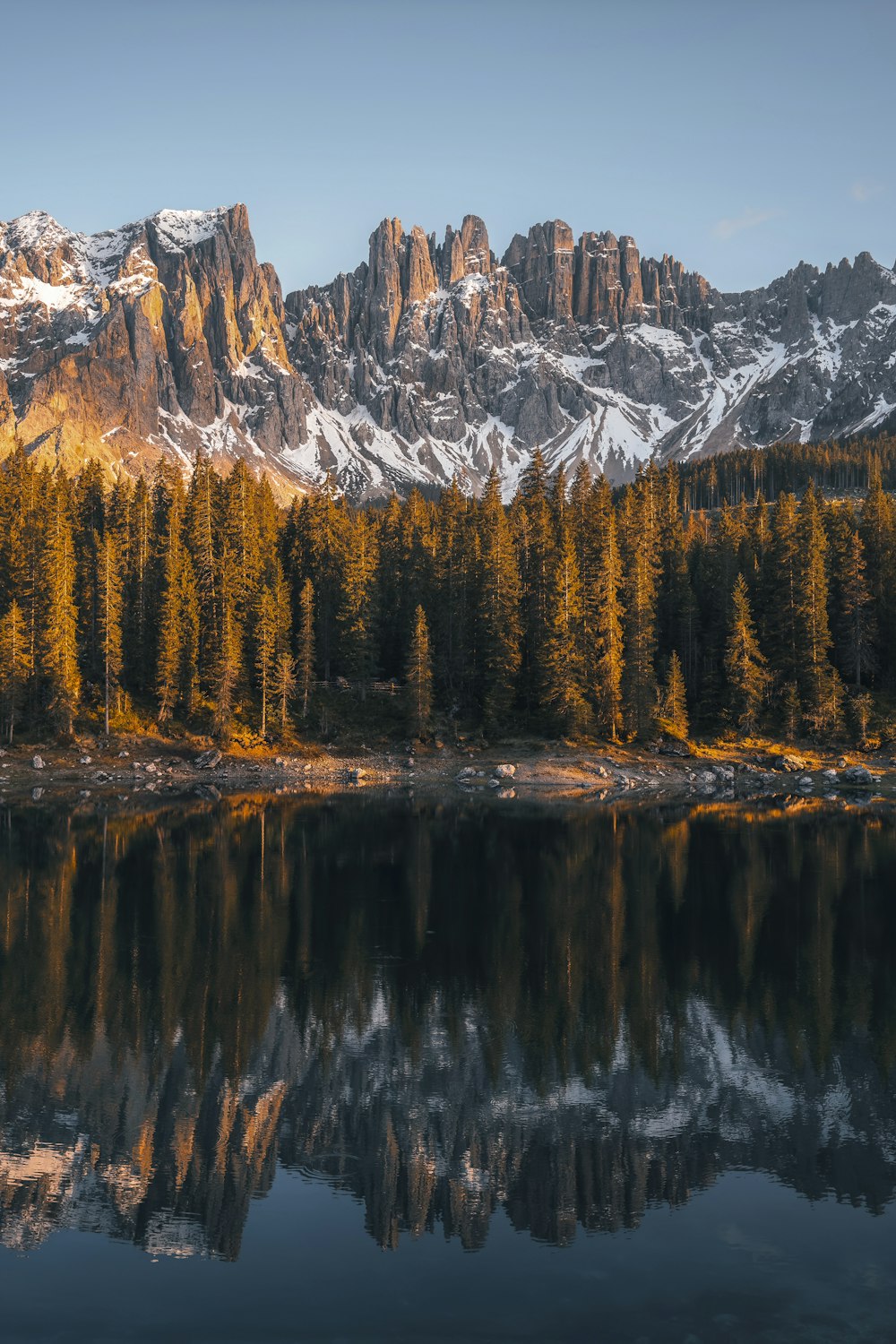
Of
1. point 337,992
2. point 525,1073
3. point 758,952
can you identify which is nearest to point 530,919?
point 758,952

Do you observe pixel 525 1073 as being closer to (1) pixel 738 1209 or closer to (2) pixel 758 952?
(1) pixel 738 1209

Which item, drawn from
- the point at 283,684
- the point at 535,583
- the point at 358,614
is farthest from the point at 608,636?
the point at 283,684

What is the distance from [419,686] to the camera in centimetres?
8362

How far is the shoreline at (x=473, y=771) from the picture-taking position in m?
73.6

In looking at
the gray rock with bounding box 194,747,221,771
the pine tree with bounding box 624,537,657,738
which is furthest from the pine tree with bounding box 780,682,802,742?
the gray rock with bounding box 194,747,221,771

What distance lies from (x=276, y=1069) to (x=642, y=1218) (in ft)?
28.4

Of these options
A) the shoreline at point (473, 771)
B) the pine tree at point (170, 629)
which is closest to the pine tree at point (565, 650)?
the shoreline at point (473, 771)

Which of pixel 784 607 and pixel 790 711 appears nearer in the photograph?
pixel 790 711

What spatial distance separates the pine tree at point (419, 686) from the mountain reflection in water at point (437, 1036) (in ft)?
121

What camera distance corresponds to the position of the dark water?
48.2 feet

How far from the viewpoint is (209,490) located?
328 feet

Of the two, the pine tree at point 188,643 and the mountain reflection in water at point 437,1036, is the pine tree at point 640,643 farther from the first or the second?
the mountain reflection in water at point 437,1036

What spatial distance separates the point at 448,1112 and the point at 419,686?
209 ft

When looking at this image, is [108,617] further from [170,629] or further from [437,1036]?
[437,1036]
